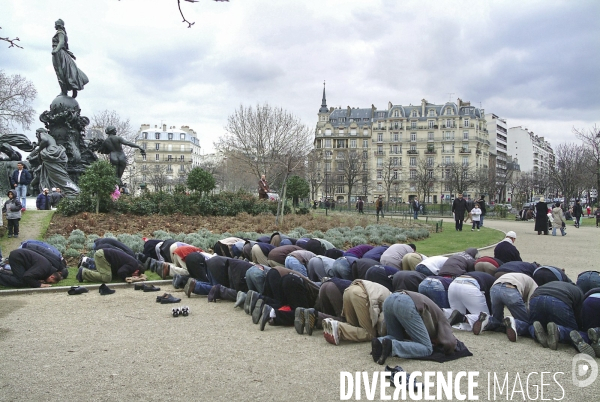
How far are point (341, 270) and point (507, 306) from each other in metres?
2.52

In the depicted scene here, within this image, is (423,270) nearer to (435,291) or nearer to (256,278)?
(435,291)

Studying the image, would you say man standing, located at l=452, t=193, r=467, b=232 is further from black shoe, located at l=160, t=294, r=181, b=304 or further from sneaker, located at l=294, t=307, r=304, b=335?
sneaker, located at l=294, t=307, r=304, b=335

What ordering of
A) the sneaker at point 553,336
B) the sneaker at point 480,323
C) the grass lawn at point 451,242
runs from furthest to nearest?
the grass lawn at point 451,242
the sneaker at point 480,323
the sneaker at point 553,336

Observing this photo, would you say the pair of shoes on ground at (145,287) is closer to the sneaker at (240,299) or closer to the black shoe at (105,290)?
the black shoe at (105,290)

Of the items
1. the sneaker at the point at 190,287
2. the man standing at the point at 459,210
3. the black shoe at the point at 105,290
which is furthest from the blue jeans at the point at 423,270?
the man standing at the point at 459,210

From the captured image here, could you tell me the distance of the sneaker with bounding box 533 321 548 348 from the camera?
18.0ft

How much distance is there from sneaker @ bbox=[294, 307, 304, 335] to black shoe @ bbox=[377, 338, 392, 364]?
1383mm

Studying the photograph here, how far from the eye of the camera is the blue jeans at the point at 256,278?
724 centimetres

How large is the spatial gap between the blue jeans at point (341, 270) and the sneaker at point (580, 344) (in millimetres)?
3206

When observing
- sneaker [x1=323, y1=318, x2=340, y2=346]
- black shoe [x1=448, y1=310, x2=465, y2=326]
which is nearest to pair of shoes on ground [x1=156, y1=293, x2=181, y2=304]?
sneaker [x1=323, y1=318, x2=340, y2=346]

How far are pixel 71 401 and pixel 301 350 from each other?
2.45 meters

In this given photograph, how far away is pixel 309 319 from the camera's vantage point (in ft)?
20.1

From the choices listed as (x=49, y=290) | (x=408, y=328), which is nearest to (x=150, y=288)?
(x=49, y=290)

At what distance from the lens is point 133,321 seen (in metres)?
6.79
